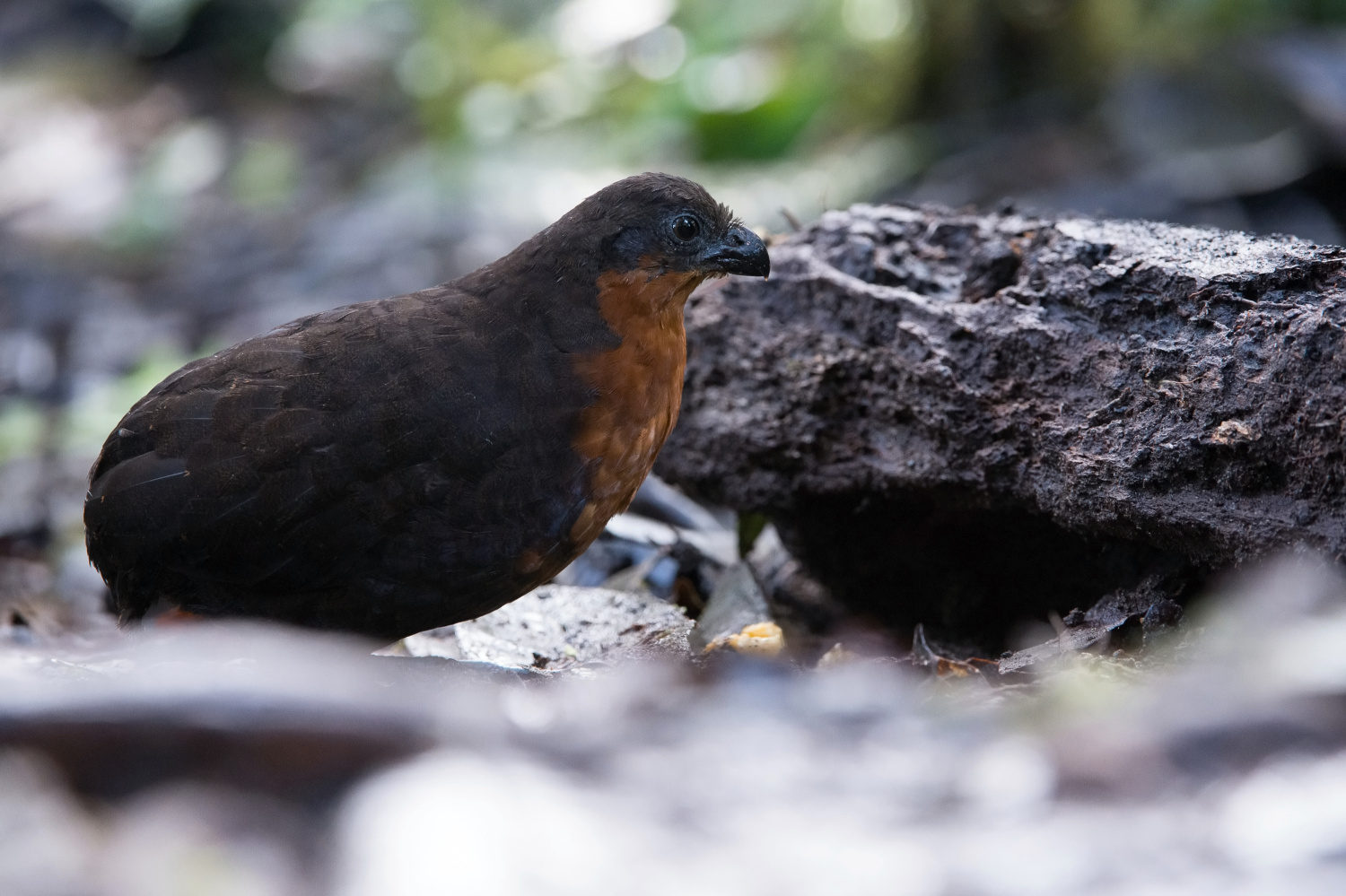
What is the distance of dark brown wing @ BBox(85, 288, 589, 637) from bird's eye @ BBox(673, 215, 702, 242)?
17.4 inches

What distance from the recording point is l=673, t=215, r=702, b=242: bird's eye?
332 centimetres

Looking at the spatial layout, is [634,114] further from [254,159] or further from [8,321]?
[8,321]

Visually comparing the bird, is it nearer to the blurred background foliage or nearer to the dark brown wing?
the dark brown wing

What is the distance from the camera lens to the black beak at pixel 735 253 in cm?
331

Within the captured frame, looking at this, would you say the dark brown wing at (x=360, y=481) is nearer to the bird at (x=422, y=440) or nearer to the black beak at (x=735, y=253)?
the bird at (x=422, y=440)

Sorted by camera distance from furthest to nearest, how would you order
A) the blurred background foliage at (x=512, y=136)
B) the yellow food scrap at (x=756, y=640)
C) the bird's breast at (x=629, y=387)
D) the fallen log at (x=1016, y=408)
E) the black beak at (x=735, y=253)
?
the blurred background foliage at (x=512, y=136)
the yellow food scrap at (x=756, y=640)
the black beak at (x=735, y=253)
the bird's breast at (x=629, y=387)
the fallen log at (x=1016, y=408)

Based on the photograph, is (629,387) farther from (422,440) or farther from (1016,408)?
(1016,408)

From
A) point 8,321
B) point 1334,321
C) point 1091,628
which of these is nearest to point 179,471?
point 1091,628

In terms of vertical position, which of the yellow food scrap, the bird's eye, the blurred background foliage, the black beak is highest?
the bird's eye

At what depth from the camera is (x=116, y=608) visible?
3541mm

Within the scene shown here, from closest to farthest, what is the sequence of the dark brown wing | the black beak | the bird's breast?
1. the dark brown wing
2. the bird's breast
3. the black beak

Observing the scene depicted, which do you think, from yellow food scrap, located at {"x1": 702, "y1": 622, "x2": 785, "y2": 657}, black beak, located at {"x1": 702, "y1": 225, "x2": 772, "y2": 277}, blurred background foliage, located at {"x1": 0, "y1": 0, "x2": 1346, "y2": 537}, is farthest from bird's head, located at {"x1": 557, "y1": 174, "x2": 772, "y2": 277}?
blurred background foliage, located at {"x1": 0, "y1": 0, "x2": 1346, "y2": 537}

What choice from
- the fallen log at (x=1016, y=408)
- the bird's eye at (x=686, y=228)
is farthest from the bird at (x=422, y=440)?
the fallen log at (x=1016, y=408)

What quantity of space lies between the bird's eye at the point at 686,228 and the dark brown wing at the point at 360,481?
441mm
